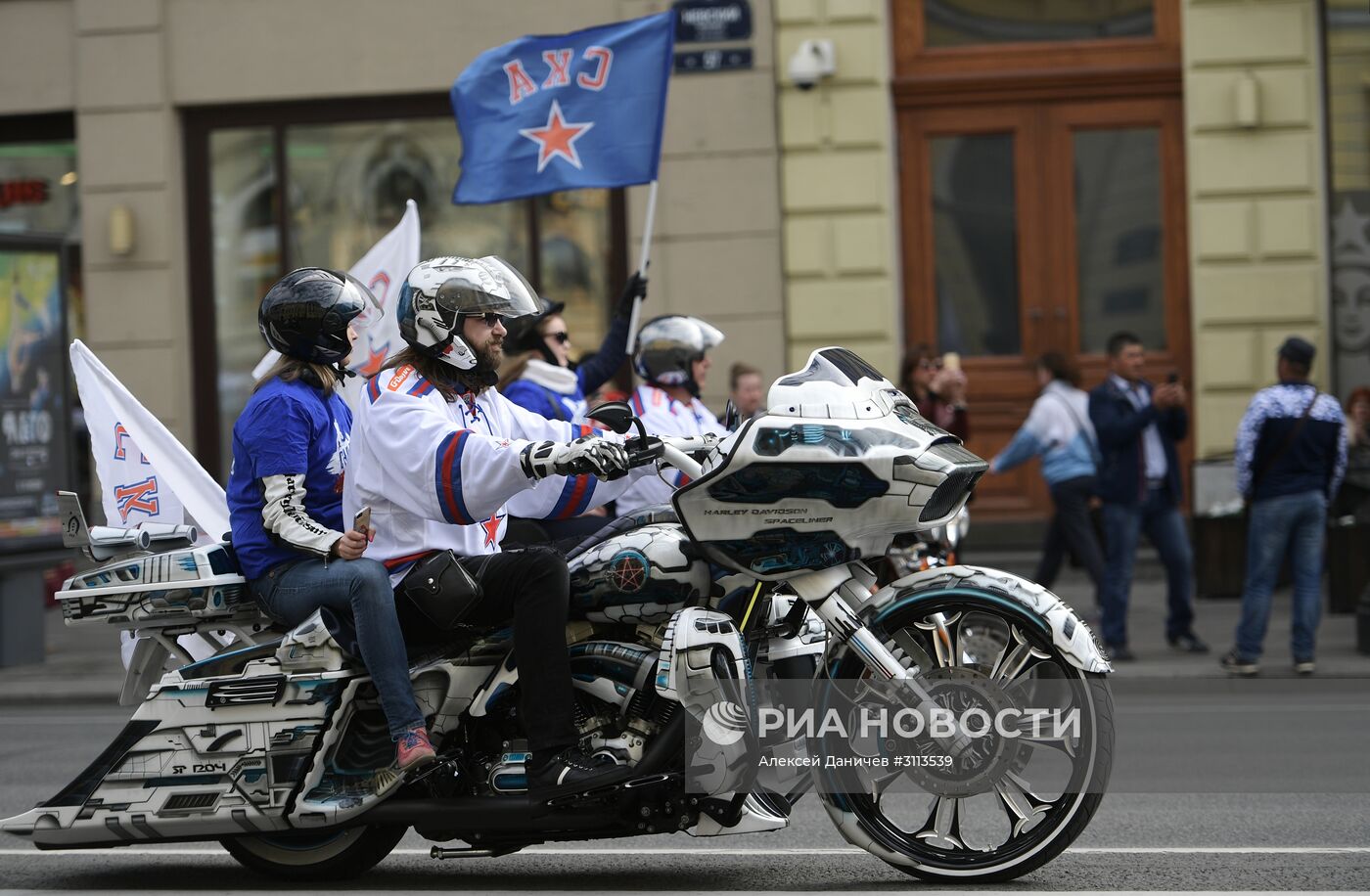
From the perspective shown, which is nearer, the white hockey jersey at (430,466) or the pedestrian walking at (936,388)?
the white hockey jersey at (430,466)

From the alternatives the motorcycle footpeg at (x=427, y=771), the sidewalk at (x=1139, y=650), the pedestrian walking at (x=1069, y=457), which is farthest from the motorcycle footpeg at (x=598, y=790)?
the pedestrian walking at (x=1069, y=457)

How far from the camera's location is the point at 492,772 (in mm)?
5672

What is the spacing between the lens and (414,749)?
559 cm

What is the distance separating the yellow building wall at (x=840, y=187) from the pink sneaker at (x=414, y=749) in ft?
35.5

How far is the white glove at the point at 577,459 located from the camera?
530 centimetres

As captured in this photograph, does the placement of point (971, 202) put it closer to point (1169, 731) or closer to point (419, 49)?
point (419, 49)

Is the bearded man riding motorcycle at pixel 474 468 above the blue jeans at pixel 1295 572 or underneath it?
above

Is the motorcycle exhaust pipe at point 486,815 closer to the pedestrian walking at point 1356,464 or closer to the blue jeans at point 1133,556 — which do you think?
the blue jeans at point 1133,556

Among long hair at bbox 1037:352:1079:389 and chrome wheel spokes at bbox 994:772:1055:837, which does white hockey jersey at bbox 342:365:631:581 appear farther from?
long hair at bbox 1037:352:1079:389

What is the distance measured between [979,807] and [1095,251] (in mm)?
11696

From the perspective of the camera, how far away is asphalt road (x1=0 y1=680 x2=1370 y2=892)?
5910 mm

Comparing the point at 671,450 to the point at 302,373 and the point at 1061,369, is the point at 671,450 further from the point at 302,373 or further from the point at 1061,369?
the point at 1061,369

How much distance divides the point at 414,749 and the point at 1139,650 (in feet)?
26.0

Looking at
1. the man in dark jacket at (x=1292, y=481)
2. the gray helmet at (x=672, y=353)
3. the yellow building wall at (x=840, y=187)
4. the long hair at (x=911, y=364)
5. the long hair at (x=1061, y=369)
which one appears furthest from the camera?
the yellow building wall at (x=840, y=187)
